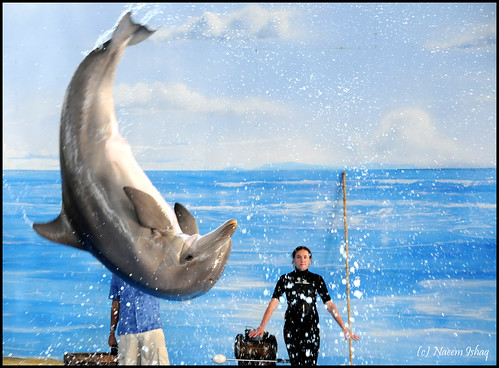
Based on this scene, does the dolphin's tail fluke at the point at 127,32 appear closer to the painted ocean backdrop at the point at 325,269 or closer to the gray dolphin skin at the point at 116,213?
the gray dolphin skin at the point at 116,213

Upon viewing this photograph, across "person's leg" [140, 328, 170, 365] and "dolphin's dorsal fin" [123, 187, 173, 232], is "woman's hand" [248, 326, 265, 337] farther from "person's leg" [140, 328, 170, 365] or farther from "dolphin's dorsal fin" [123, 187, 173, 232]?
"dolphin's dorsal fin" [123, 187, 173, 232]

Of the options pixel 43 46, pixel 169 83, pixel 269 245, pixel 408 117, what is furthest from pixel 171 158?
pixel 408 117

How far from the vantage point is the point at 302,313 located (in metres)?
5.33

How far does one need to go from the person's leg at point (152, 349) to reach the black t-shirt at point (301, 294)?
0.94 meters

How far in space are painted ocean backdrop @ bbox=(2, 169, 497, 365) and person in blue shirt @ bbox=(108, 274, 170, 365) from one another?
1.37 meters

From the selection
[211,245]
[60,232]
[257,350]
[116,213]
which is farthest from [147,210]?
[257,350]

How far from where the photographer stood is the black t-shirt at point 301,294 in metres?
5.34

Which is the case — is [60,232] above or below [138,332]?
above

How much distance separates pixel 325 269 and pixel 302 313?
1550 mm

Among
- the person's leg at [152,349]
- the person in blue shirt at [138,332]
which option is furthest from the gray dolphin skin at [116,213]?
the person's leg at [152,349]

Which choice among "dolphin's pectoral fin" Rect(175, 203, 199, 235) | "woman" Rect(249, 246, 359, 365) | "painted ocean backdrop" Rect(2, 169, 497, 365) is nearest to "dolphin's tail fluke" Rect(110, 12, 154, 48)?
"dolphin's pectoral fin" Rect(175, 203, 199, 235)

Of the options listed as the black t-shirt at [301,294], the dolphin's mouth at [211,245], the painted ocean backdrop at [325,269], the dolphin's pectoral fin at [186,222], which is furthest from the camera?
the painted ocean backdrop at [325,269]

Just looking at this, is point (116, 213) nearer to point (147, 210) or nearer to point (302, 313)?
point (147, 210)

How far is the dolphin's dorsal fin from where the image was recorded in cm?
433
